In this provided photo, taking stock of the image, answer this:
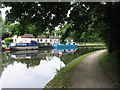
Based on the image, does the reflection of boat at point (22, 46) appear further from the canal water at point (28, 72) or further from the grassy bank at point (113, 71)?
the grassy bank at point (113, 71)

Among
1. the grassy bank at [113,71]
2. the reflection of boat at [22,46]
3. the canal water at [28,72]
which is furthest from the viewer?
the reflection of boat at [22,46]

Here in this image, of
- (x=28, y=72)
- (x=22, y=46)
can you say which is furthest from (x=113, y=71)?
(x=22, y=46)

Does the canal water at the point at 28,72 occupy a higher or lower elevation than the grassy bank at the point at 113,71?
lower

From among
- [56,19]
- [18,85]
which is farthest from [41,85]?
[56,19]

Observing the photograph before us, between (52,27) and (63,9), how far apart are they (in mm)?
1064

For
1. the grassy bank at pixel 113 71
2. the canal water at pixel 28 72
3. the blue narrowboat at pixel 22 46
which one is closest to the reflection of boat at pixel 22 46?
the blue narrowboat at pixel 22 46

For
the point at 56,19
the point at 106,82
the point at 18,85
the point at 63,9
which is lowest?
the point at 18,85

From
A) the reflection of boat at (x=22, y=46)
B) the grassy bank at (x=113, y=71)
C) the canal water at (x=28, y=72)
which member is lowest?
the canal water at (x=28, y=72)

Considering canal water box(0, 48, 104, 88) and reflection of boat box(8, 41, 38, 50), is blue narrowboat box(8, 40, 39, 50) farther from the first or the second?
canal water box(0, 48, 104, 88)

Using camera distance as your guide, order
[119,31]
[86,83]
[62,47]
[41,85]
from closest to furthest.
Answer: [86,83]
[41,85]
[119,31]
[62,47]

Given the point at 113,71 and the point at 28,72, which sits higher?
the point at 113,71

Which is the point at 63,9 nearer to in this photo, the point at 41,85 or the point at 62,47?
the point at 41,85

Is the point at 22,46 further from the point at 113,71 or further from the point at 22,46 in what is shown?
the point at 113,71

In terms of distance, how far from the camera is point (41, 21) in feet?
16.8
